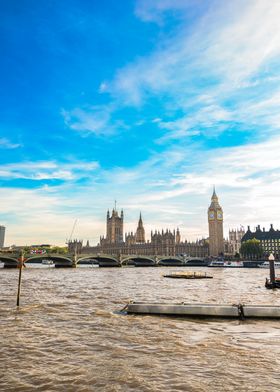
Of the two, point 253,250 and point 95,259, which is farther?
point 253,250

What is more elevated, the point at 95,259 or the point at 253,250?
the point at 253,250

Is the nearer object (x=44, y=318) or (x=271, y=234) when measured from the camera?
(x=44, y=318)

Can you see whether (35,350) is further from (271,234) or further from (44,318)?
(271,234)

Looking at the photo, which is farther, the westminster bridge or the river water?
the westminster bridge

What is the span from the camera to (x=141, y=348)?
14.1 meters

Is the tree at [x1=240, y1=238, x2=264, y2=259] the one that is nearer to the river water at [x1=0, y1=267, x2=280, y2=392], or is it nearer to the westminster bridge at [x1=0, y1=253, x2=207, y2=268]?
the westminster bridge at [x1=0, y1=253, x2=207, y2=268]

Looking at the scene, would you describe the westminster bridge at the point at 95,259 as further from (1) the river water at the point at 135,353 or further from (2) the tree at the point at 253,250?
(1) the river water at the point at 135,353

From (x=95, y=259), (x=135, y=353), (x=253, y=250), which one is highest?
(x=253, y=250)

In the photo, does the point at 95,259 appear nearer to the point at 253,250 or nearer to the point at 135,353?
the point at 253,250

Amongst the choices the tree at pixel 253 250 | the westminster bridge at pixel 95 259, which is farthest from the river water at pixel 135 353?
the tree at pixel 253 250

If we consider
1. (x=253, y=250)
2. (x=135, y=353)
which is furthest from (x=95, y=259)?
(x=135, y=353)

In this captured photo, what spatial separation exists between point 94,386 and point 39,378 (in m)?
2.02

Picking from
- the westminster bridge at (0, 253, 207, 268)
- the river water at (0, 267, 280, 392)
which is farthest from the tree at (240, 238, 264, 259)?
the river water at (0, 267, 280, 392)

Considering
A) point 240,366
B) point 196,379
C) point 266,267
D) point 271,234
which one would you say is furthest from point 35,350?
point 271,234
